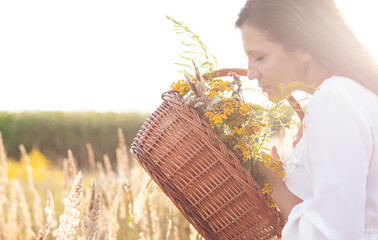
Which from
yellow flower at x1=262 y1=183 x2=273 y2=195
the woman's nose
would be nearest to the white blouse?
yellow flower at x1=262 y1=183 x2=273 y2=195

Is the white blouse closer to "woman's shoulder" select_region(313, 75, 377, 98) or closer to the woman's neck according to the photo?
"woman's shoulder" select_region(313, 75, 377, 98)

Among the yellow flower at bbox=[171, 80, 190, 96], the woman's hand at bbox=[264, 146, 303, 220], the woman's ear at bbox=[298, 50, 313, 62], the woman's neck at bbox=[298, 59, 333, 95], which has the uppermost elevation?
the yellow flower at bbox=[171, 80, 190, 96]

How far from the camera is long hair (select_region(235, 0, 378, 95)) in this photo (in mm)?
1501

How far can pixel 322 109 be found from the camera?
130 cm

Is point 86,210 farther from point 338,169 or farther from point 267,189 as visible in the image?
point 338,169

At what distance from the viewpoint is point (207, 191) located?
1535mm

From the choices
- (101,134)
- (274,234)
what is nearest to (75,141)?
(101,134)

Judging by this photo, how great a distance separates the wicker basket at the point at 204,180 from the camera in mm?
1478

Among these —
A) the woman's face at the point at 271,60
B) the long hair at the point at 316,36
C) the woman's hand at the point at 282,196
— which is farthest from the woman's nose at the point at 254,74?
the woman's hand at the point at 282,196

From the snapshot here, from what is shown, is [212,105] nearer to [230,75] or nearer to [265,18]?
[230,75]

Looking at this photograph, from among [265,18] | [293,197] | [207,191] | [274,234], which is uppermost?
[265,18]

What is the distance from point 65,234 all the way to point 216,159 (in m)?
0.58

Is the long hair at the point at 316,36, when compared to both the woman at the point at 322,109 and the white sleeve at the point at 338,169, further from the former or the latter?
the white sleeve at the point at 338,169

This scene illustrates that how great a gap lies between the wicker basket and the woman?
5.2 inches
